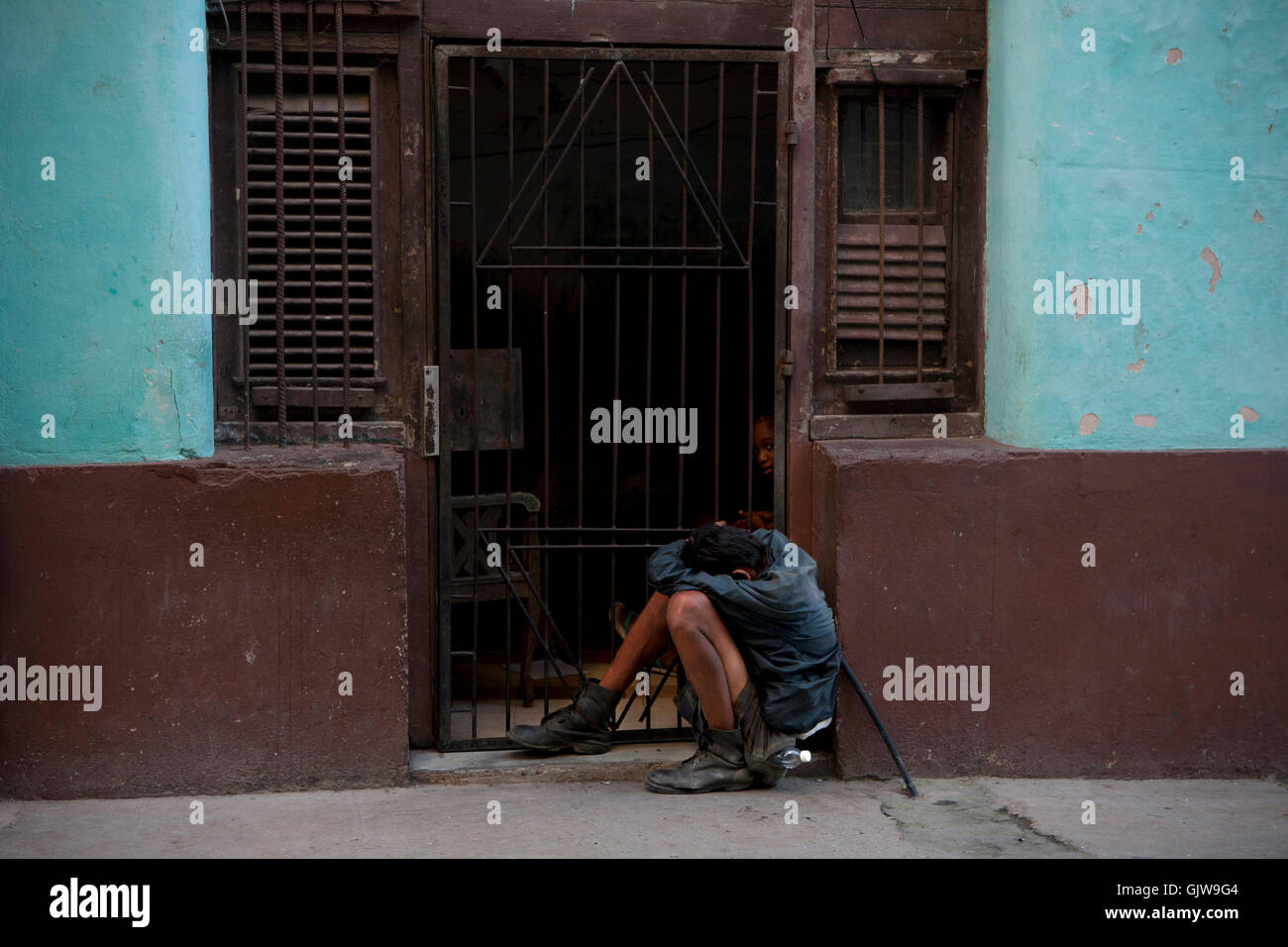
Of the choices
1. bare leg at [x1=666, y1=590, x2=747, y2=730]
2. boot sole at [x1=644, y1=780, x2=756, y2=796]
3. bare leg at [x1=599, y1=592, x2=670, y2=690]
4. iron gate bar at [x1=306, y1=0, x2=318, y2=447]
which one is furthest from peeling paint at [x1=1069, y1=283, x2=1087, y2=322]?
iron gate bar at [x1=306, y1=0, x2=318, y2=447]

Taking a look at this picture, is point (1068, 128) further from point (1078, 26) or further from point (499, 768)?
point (499, 768)

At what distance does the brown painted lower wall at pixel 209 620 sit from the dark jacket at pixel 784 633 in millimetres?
1160

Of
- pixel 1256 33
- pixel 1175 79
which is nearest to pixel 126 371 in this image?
pixel 1175 79

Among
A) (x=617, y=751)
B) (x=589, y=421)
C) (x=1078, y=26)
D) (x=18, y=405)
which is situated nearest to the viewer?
(x=18, y=405)

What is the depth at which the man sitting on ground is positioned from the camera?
180 inches

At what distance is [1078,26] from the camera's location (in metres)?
4.76

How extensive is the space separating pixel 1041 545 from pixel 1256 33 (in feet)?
6.80

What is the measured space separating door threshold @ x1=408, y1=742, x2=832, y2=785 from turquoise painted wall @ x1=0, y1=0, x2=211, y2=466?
153cm

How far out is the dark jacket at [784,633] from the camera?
4.53m

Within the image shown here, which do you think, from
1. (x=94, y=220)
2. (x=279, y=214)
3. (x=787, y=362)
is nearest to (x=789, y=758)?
(x=787, y=362)

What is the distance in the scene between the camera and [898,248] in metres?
5.13

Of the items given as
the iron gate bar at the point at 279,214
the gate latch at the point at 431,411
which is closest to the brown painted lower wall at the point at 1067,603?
the gate latch at the point at 431,411

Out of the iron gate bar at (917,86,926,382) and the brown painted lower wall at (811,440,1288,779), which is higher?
the iron gate bar at (917,86,926,382)

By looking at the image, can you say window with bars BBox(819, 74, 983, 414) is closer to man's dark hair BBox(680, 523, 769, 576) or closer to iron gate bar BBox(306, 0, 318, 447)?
man's dark hair BBox(680, 523, 769, 576)
